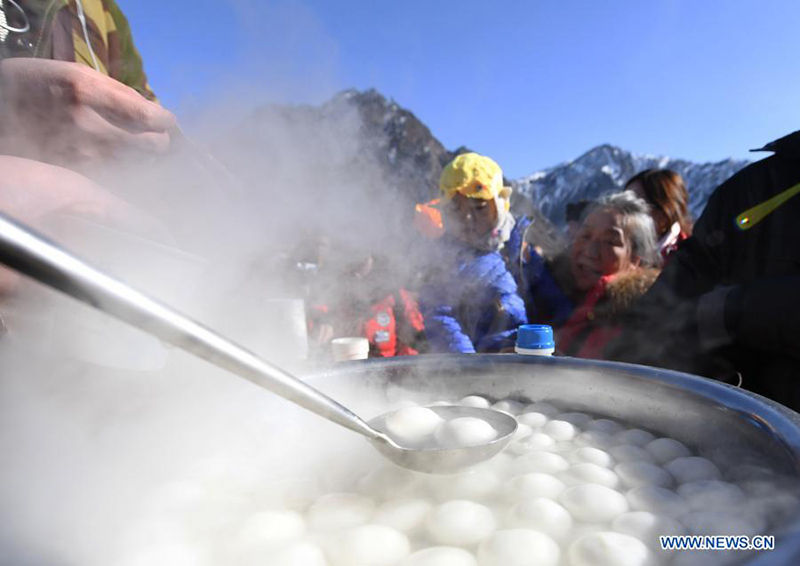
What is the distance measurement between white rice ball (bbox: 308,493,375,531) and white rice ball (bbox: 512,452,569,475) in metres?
0.25

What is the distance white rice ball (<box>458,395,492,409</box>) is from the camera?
0.93 meters

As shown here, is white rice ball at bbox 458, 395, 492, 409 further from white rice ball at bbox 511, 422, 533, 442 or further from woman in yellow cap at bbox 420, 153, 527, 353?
woman in yellow cap at bbox 420, 153, 527, 353

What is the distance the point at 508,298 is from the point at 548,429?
1.43 meters

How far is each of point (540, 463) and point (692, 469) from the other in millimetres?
229

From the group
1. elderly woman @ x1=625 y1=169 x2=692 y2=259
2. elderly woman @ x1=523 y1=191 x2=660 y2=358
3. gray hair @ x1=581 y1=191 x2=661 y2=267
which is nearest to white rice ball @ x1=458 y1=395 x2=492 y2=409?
elderly woman @ x1=523 y1=191 x2=660 y2=358

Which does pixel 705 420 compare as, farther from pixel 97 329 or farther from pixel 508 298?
pixel 508 298

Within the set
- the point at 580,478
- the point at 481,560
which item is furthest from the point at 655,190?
the point at 481,560

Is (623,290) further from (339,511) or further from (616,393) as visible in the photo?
(339,511)

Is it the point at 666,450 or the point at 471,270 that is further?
the point at 471,270

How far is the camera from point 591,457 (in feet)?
2.36

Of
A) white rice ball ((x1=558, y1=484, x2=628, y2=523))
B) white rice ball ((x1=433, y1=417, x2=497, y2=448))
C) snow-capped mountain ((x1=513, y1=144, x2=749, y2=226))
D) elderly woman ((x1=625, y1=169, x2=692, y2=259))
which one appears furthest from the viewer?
snow-capped mountain ((x1=513, y1=144, x2=749, y2=226))

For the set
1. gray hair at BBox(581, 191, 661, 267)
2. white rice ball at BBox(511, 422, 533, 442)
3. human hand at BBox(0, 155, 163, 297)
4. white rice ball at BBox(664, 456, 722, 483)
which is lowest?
white rice ball at BBox(664, 456, 722, 483)

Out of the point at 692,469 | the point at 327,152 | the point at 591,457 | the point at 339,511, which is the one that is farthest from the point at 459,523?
the point at 327,152

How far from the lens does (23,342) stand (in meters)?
0.70
